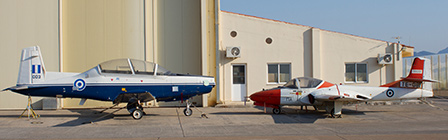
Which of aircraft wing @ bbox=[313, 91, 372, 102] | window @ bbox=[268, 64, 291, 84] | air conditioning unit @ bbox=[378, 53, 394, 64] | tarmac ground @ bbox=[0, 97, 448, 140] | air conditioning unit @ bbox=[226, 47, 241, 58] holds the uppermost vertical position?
air conditioning unit @ bbox=[226, 47, 241, 58]

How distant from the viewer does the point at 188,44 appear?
15586mm

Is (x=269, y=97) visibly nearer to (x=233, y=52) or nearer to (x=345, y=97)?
(x=345, y=97)

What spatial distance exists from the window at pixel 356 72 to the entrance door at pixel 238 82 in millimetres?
4697

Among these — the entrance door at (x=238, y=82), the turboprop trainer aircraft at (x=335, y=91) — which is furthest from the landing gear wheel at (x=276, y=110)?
the entrance door at (x=238, y=82)

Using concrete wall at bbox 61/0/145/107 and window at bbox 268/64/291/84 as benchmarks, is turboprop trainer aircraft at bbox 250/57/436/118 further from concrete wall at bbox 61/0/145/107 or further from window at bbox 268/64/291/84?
concrete wall at bbox 61/0/145/107

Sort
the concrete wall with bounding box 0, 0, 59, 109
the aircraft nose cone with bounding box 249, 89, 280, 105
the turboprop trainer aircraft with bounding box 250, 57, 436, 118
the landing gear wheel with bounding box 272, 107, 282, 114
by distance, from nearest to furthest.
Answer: the turboprop trainer aircraft with bounding box 250, 57, 436, 118
the aircraft nose cone with bounding box 249, 89, 280, 105
the landing gear wheel with bounding box 272, 107, 282, 114
the concrete wall with bounding box 0, 0, 59, 109

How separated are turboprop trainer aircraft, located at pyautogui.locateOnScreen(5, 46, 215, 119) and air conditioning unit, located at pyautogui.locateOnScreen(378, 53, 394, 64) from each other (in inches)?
362

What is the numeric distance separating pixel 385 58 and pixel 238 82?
6643 millimetres

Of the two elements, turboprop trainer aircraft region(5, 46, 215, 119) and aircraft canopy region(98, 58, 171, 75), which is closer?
turboprop trainer aircraft region(5, 46, 215, 119)

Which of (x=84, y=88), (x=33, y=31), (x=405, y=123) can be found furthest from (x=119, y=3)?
(x=405, y=123)

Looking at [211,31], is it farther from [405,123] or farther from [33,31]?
[405,123]

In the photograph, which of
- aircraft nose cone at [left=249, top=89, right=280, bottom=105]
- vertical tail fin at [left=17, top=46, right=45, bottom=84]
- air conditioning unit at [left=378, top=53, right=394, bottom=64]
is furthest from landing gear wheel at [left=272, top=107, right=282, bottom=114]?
vertical tail fin at [left=17, top=46, right=45, bottom=84]

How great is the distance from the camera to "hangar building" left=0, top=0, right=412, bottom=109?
1440 cm

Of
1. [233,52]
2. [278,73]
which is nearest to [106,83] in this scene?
[233,52]
